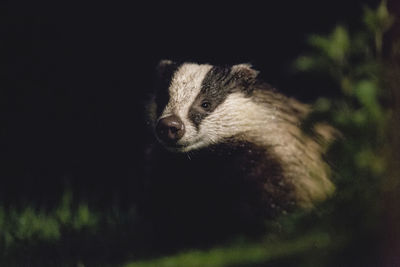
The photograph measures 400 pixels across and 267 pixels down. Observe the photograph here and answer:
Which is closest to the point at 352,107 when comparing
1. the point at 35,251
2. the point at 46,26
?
the point at 35,251

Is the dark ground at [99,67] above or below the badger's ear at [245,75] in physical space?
above

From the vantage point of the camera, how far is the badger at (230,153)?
4.19 metres

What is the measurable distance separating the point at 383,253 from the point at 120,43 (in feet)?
13.2

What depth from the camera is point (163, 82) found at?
4551 millimetres

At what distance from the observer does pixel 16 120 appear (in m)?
5.57

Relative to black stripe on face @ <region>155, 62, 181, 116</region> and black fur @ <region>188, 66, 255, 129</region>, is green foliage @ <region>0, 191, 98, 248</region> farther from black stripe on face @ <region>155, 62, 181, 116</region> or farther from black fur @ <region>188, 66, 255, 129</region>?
black fur @ <region>188, 66, 255, 129</region>

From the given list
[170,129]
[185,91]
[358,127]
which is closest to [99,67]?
[185,91]

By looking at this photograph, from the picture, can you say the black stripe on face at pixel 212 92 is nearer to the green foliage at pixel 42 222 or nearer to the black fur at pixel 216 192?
the black fur at pixel 216 192

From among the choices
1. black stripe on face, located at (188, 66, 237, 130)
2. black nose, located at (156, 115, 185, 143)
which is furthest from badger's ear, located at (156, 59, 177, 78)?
black nose, located at (156, 115, 185, 143)

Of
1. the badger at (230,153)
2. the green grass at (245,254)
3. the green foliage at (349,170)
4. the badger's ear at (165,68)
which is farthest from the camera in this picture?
the badger's ear at (165,68)

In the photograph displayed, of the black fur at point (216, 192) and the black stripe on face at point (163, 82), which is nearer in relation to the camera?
the black fur at point (216, 192)

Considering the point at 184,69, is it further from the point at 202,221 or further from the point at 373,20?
the point at 373,20

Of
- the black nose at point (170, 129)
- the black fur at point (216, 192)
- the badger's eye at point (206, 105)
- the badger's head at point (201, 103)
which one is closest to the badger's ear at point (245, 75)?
the badger's head at point (201, 103)

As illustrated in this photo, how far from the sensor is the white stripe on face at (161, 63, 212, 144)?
161 inches
